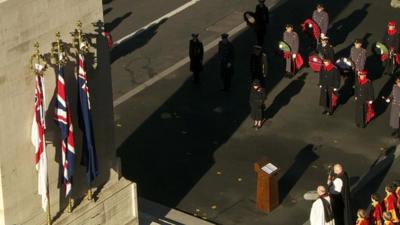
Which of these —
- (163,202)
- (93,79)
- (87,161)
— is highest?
(93,79)

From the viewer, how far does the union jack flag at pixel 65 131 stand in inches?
745

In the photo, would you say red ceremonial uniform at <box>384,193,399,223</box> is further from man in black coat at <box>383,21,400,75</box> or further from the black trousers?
man in black coat at <box>383,21,400,75</box>

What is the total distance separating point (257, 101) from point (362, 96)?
231 centimetres

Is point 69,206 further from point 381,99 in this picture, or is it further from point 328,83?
point 381,99

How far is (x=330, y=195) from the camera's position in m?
21.2

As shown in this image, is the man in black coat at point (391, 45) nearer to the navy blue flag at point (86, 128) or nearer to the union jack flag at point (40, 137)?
the navy blue flag at point (86, 128)

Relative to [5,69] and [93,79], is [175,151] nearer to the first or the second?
[93,79]

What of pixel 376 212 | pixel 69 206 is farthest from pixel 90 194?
pixel 376 212

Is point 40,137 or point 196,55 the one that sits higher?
point 40,137

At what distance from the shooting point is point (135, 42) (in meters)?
31.3

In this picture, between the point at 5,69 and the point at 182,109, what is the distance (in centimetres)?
981

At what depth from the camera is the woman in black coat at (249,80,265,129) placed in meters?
25.9

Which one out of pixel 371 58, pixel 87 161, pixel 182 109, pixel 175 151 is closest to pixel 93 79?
pixel 87 161

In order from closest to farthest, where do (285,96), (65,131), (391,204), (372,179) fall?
(65,131)
(391,204)
(372,179)
(285,96)
